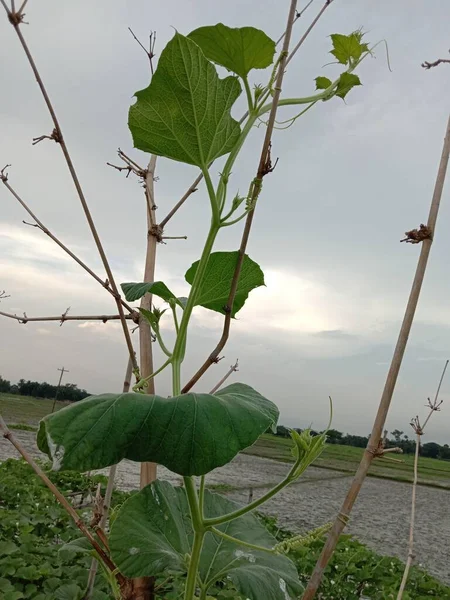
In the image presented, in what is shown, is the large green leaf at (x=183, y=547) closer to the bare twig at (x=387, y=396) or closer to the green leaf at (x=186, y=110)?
the bare twig at (x=387, y=396)

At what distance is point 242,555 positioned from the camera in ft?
2.94

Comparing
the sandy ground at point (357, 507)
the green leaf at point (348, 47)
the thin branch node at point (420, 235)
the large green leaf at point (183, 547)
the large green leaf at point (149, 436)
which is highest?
the green leaf at point (348, 47)

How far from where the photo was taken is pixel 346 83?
897 millimetres

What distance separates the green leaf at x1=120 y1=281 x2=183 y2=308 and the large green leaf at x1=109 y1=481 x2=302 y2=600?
0.31 metres

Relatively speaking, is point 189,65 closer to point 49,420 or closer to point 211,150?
point 211,150

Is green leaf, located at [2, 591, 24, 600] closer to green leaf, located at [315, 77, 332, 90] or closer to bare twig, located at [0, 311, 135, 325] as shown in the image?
bare twig, located at [0, 311, 135, 325]

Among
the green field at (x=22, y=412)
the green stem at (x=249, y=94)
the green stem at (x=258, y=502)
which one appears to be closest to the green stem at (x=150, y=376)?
the green stem at (x=258, y=502)

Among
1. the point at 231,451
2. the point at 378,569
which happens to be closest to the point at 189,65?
the point at 231,451

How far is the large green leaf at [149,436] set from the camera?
1.94ft

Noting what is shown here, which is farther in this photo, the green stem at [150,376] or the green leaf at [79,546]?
the green leaf at [79,546]

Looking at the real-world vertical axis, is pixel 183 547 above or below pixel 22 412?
above

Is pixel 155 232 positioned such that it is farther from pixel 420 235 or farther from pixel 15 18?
pixel 420 235

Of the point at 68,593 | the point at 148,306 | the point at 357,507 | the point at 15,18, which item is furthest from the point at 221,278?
the point at 357,507

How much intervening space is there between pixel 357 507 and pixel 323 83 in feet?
22.4
